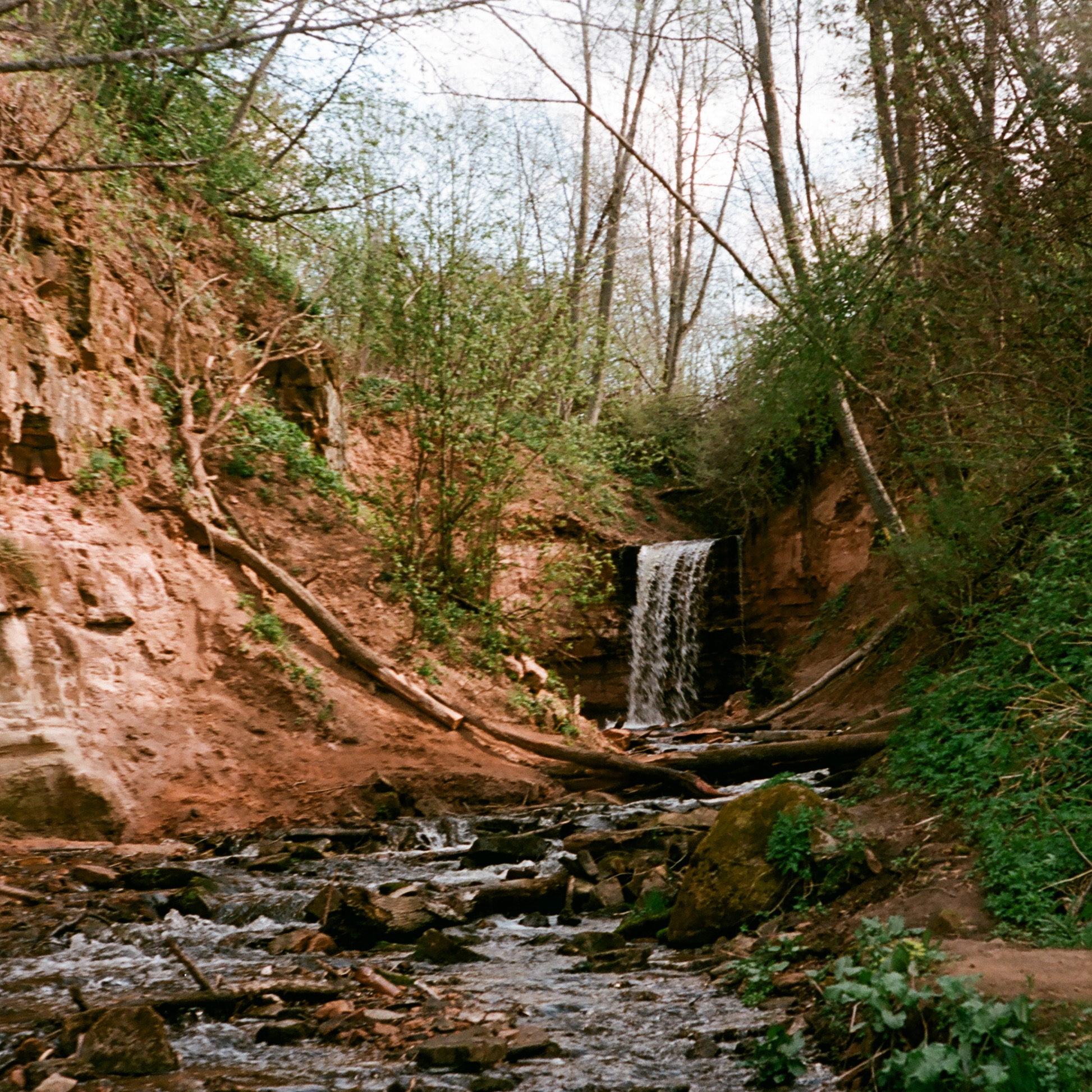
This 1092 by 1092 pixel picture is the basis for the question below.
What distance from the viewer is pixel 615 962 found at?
5449 millimetres

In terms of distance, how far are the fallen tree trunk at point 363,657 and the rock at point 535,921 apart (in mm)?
4666

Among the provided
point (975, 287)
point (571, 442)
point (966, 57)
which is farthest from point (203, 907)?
point (571, 442)

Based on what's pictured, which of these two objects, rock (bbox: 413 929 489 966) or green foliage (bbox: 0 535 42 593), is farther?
green foliage (bbox: 0 535 42 593)

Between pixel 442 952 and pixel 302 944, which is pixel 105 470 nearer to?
pixel 302 944

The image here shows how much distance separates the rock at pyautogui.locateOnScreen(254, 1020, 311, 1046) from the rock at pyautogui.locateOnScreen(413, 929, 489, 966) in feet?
4.32

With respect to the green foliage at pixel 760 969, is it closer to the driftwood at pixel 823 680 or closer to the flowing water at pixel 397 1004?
the flowing water at pixel 397 1004

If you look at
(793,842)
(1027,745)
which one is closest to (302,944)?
(793,842)

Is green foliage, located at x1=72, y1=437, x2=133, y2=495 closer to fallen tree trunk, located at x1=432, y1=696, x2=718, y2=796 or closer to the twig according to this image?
fallen tree trunk, located at x1=432, y1=696, x2=718, y2=796

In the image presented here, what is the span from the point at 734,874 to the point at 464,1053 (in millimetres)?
2238

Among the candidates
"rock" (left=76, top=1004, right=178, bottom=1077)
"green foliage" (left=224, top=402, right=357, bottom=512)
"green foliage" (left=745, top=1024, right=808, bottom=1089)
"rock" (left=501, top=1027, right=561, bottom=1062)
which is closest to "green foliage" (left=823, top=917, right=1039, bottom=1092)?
"green foliage" (left=745, top=1024, right=808, bottom=1089)

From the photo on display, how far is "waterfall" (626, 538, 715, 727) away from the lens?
62.8 ft

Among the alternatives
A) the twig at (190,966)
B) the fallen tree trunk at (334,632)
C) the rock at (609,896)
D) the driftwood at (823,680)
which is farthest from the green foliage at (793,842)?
the driftwood at (823,680)

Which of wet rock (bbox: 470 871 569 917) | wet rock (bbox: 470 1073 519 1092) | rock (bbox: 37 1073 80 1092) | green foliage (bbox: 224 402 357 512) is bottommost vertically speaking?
wet rock (bbox: 470 871 569 917)

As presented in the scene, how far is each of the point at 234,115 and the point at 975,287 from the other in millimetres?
11771
